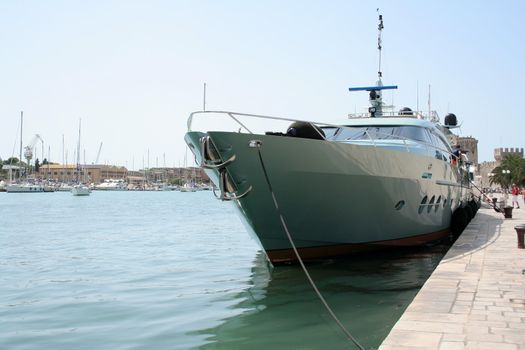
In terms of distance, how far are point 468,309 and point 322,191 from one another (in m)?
4.53

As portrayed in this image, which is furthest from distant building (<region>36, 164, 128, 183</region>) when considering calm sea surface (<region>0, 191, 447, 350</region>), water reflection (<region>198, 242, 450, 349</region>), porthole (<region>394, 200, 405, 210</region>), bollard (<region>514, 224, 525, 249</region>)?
bollard (<region>514, 224, 525, 249</region>)

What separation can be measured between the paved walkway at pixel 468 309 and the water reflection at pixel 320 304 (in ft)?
2.83

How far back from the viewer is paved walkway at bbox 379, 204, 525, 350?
4.62 meters

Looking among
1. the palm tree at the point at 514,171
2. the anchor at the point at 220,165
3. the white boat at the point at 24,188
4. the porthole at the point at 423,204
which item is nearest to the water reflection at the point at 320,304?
the porthole at the point at 423,204

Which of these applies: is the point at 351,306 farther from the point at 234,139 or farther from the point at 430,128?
the point at 430,128

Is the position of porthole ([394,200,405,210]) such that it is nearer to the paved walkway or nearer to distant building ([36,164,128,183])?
the paved walkway

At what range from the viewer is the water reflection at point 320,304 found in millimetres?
6732

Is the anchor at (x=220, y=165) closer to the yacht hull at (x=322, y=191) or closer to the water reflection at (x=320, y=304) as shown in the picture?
the yacht hull at (x=322, y=191)

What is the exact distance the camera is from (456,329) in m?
4.99

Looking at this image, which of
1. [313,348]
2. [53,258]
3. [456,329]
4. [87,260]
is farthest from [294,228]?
[53,258]

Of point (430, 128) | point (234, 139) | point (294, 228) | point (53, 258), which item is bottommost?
point (53, 258)

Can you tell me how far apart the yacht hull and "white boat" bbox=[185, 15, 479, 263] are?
2cm

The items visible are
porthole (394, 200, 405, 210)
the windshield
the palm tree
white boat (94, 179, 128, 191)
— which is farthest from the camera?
white boat (94, 179, 128, 191)

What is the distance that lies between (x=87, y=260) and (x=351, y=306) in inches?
342
